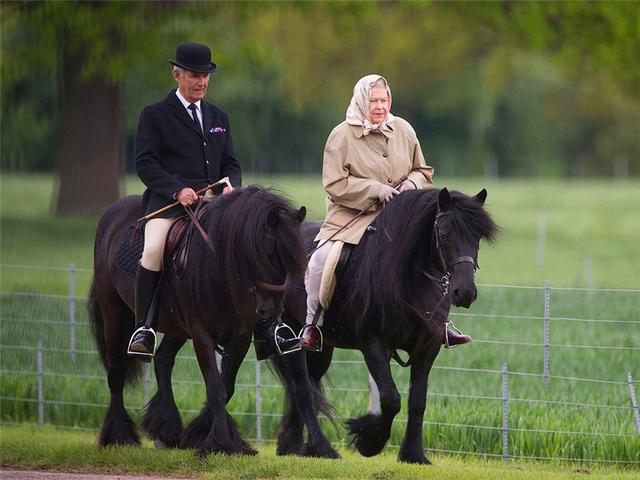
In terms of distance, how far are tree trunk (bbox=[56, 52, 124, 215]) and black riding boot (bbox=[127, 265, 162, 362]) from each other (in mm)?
14755

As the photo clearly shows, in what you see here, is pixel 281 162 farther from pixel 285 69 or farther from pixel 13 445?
pixel 13 445

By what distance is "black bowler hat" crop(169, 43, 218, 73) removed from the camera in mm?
7949

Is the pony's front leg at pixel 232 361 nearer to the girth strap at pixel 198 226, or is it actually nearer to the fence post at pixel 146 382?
the girth strap at pixel 198 226

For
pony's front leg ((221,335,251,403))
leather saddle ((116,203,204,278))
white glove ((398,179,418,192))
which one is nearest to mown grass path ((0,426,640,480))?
pony's front leg ((221,335,251,403))

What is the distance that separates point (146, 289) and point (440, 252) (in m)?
2.12

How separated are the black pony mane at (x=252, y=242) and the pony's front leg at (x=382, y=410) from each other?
2.82 feet

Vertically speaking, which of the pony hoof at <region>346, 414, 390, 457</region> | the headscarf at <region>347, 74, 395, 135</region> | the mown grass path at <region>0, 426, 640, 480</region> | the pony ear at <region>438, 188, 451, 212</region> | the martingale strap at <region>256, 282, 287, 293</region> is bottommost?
the mown grass path at <region>0, 426, 640, 480</region>

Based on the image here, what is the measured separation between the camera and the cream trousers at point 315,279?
26.5 ft

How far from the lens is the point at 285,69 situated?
32500mm

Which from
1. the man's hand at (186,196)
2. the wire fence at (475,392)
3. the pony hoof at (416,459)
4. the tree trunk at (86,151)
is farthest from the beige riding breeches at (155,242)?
the tree trunk at (86,151)

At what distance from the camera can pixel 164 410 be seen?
28.1 ft

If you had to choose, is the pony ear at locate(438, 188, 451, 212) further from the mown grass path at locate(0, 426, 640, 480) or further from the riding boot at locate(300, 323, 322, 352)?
the mown grass path at locate(0, 426, 640, 480)

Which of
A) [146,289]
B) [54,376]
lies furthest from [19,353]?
[146,289]

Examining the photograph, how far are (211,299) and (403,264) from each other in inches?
50.8
